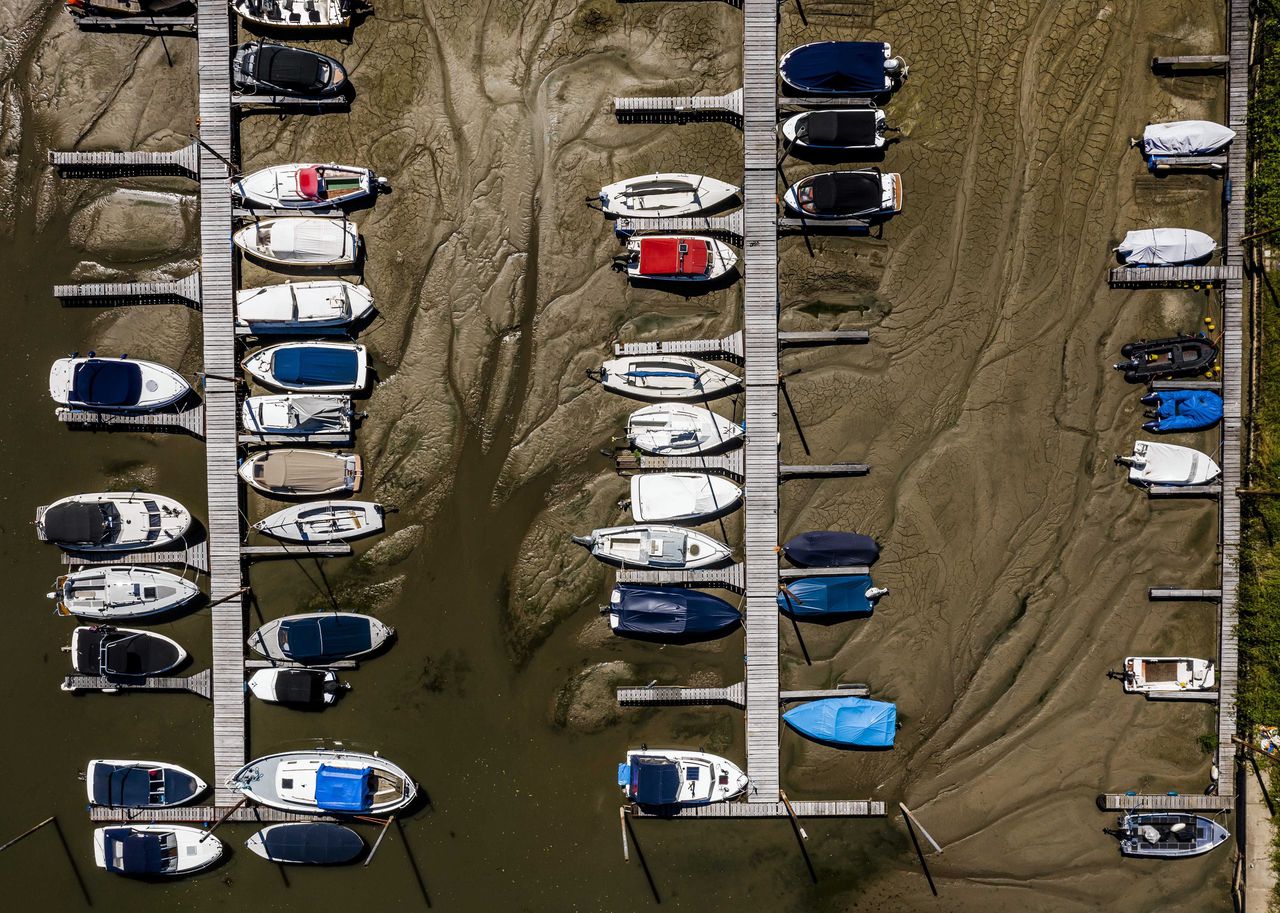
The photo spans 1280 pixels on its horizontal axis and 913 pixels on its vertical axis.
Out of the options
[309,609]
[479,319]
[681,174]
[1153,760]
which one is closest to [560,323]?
[479,319]

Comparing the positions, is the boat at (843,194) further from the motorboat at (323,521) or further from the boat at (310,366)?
the motorboat at (323,521)

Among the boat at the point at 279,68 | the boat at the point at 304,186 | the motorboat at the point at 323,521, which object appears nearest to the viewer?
the boat at the point at 279,68

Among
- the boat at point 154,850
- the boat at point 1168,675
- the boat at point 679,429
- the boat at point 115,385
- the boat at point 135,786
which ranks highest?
the boat at point 115,385

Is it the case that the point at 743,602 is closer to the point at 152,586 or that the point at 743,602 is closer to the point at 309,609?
the point at 309,609

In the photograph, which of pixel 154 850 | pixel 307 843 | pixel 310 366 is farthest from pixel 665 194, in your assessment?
pixel 154 850

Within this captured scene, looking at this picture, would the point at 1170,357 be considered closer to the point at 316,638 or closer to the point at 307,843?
the point at 316,638

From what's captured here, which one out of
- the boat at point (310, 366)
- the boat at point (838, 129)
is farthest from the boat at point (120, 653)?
the boat at point (838, 129)

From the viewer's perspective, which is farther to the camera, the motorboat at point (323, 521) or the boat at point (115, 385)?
the motorboat at point (323, 521)
